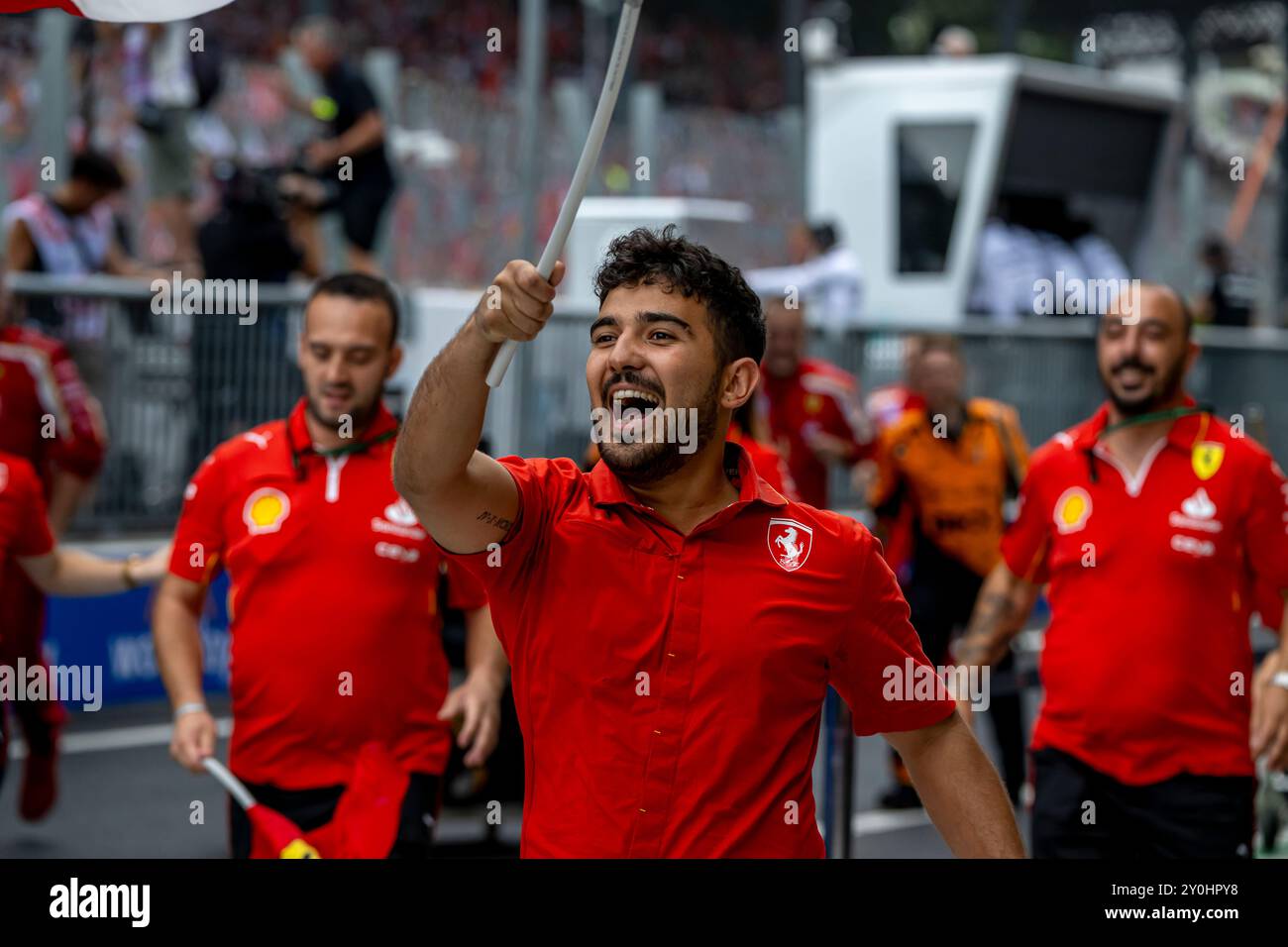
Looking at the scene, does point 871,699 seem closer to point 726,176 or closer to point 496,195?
point 496,195

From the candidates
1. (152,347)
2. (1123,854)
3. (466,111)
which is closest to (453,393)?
(1123,854)

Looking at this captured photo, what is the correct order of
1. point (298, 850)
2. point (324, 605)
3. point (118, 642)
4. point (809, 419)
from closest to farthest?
point (298, 850)
point (324, 605)
point (809, 419)
point (118, 642)

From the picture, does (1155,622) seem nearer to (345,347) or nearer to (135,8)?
(345,347)

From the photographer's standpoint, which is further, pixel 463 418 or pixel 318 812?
pixel 318 812

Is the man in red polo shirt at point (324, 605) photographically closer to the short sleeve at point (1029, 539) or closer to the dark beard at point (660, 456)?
the short sleeve at point (1029, 539)

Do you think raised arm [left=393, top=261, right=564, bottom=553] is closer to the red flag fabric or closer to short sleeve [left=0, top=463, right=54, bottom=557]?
the red flag fabric

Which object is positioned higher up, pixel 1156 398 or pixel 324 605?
pixel 1156 398

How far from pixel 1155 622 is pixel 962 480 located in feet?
13.3

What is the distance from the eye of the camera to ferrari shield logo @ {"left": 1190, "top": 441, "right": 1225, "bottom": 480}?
5.87 metres

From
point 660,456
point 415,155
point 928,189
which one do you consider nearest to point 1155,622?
point 660,456

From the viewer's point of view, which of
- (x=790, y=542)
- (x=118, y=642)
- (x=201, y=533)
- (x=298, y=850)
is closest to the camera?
(x=790, y=542)

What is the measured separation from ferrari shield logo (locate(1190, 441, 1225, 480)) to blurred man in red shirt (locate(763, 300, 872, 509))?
4227 millimetres

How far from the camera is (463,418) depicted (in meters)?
3.27

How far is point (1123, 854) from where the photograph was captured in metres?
5.72
